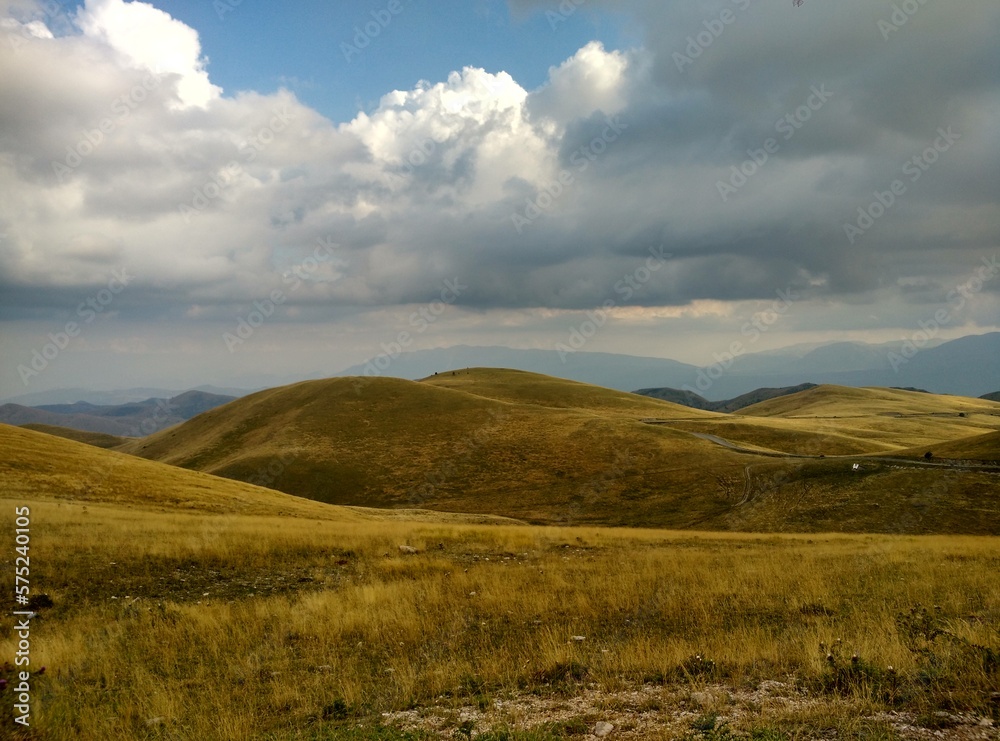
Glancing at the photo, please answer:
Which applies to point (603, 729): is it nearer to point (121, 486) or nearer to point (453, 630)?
point (453, 630)

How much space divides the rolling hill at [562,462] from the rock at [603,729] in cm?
4483

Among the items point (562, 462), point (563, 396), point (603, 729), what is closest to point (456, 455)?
point (562, 462)

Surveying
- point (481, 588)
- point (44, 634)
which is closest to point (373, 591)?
point (481, 588)

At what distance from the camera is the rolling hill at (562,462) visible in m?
48.1

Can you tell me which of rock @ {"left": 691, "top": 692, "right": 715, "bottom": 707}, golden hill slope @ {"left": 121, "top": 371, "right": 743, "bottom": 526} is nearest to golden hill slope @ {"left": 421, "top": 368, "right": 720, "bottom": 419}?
golden hill slope @ {"left": 121, "top": 371, "right": 743, "bottom": 526}

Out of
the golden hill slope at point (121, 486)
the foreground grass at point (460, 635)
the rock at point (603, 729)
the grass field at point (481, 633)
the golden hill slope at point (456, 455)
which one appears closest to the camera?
the rock at point (603, 729)

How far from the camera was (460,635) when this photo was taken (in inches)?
428

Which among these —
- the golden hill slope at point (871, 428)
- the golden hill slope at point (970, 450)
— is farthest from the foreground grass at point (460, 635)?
the golden hill slope at point (871, 428)

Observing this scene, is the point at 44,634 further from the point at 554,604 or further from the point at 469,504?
the point at 469,504

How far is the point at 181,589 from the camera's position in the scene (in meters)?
15.0

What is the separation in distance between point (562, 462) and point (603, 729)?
244ft

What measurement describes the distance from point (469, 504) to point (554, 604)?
194 feet

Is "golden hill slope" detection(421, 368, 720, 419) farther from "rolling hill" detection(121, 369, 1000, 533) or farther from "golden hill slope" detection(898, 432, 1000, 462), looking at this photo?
"golden hill slope" detection(898, 432, 1000, 462)

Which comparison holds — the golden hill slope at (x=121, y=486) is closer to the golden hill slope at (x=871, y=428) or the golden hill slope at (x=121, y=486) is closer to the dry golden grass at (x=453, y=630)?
the dry golden grass at (x=453, y=630)
